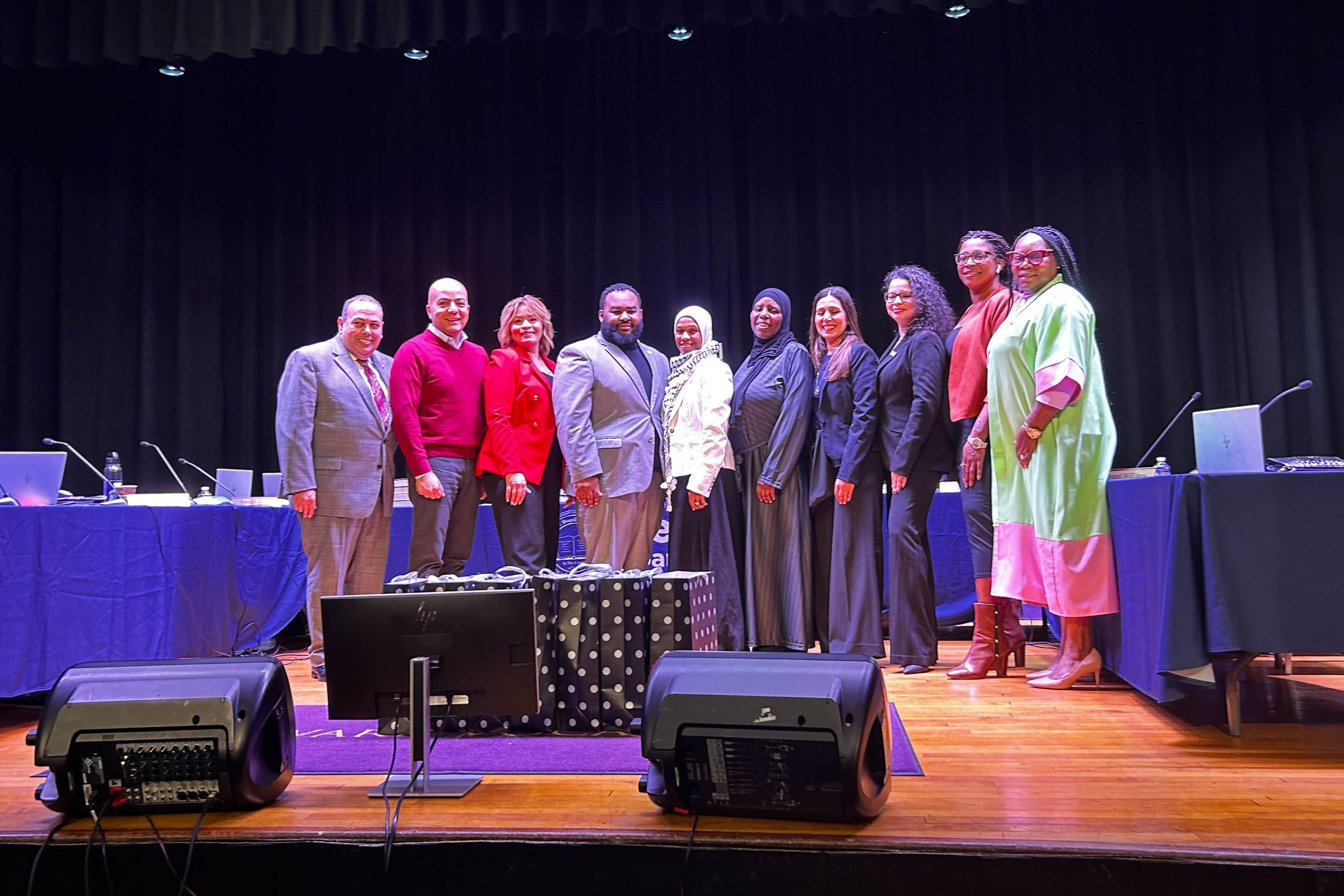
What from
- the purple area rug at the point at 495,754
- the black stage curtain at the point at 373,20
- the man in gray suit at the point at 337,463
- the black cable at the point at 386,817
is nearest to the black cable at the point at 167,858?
the black cable at the point at 386,817

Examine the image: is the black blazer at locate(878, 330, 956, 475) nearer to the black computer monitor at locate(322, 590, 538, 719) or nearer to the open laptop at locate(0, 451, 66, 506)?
the black computer monitor at locate(322, 590, 538, 719)

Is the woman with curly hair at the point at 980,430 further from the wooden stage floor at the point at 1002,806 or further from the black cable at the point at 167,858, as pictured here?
the black cable at the point at 167,858

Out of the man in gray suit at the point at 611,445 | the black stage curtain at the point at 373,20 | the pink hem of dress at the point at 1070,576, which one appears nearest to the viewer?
the pink hem of dress at the point at 1070,576

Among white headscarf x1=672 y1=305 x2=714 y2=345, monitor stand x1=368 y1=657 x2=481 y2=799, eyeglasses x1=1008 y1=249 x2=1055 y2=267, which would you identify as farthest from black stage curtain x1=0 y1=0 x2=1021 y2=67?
monitor stand x1=368 y1=657 x2=481 y2=799

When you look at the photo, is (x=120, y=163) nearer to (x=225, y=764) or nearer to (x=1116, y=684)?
(x=225, y=764)

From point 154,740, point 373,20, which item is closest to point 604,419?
point 154,740

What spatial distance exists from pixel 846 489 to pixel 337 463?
7.11ft

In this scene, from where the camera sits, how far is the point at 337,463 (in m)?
4.12

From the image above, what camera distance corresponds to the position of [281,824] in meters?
1.99

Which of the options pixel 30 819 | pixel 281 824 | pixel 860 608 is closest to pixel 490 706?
pixel 281 824

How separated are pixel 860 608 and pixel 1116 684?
0.99 metres

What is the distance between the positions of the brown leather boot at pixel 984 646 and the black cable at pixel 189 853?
109 inches

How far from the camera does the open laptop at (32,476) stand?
332cm

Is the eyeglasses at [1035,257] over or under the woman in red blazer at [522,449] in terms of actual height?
over
